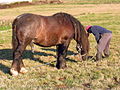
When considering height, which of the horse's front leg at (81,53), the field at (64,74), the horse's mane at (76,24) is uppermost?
the horse's mane at (76,24)

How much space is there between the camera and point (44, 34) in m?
9.28

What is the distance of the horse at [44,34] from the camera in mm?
8906

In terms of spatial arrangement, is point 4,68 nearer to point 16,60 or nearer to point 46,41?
point 16,60

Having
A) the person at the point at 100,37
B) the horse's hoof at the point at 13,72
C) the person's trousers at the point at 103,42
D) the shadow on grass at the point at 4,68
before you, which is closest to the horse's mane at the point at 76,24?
the person at the point at 100,37

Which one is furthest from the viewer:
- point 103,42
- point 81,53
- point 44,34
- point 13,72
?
point 103,42

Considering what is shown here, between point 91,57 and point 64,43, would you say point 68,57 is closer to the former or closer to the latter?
point 91,57

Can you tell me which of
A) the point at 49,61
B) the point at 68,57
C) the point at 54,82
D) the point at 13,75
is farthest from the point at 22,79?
the point at 68,57

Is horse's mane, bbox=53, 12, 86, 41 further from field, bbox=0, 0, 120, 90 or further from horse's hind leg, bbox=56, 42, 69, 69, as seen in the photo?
field, bbox=0, 0, 120, 90

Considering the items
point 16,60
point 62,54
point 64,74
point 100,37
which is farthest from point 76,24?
point 16,60

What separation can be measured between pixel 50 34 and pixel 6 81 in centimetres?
224

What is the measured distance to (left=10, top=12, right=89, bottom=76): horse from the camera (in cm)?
891

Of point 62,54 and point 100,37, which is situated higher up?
point 100,37

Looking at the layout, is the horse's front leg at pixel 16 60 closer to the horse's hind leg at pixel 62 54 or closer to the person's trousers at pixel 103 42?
the horse's hind leg at pixel 62 54

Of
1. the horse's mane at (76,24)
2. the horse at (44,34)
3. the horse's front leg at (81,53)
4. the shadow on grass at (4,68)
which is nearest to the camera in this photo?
the horse at (44,34)
